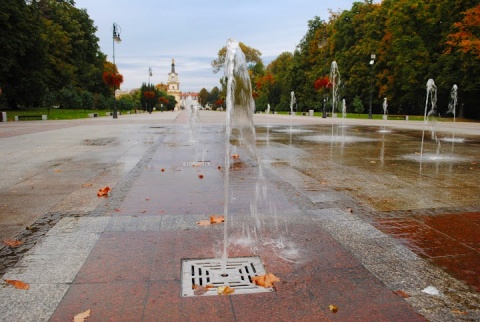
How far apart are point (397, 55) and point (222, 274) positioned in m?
45.1

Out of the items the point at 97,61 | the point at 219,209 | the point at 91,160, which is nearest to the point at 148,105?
the point at 97,61

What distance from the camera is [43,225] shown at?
4219 mm

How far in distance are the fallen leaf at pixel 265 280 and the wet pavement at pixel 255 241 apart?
2.3 inches

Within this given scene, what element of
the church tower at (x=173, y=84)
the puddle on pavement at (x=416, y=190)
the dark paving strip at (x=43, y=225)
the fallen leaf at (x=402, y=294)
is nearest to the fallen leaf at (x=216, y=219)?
the dark paving strip at (x=43, y=225)

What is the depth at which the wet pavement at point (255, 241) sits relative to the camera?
261 cm

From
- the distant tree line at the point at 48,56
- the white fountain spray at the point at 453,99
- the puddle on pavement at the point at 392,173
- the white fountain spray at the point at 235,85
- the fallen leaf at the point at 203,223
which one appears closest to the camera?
the fallen leaf at the point at 203,223

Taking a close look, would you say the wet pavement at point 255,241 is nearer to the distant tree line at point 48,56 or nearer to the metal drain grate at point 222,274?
the metal drain grate at point 222,274

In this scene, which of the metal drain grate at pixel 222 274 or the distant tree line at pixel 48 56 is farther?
the distant tree line at pixel 48 56

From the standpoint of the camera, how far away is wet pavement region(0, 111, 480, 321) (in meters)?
2.61

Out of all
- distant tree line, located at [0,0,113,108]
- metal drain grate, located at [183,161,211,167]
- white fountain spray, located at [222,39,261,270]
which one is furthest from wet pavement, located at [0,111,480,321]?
distant tree line, located at [0,0,113,108]

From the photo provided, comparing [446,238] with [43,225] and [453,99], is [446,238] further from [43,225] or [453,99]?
[453,99]

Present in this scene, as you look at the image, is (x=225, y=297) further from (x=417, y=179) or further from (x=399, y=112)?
(x=399, y=112)

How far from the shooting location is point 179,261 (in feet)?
10.8

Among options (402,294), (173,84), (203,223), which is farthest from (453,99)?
(173,84)
